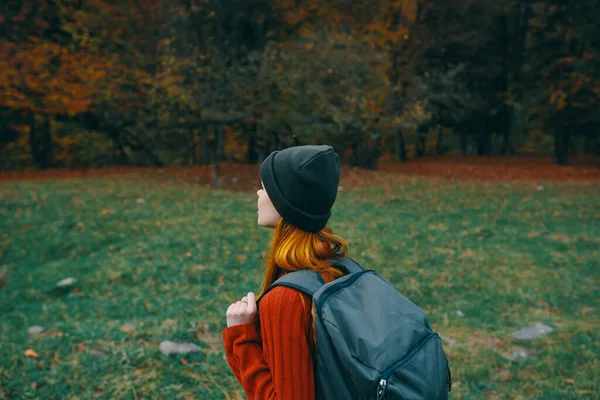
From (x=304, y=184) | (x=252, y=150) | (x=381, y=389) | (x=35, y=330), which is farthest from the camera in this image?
(x=252, y=150)

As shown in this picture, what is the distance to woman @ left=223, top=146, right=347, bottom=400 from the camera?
1.51 meters

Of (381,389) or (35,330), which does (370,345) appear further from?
(35,330)

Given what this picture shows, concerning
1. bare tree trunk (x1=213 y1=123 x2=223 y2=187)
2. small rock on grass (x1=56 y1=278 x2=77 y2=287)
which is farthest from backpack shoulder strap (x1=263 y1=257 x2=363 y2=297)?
bare tree trunk (x1=213 y1=123 x2=223 y2=187)

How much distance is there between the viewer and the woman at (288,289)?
4.96 ft

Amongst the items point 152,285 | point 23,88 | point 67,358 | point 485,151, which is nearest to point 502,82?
point 485,151

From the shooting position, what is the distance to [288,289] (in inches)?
60.8

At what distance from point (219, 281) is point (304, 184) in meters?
5.15

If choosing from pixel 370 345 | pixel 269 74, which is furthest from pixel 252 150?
pixel 370 345

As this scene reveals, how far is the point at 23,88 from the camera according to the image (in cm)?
1619

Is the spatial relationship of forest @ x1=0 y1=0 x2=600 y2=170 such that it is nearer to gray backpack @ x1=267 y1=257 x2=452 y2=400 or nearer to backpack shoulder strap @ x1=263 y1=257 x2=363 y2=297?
backpack shoulder strap @ x1=263 y1=257 x2=363 y2=297

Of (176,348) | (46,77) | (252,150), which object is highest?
(46,77)

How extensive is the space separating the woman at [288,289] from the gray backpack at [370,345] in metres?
0.07

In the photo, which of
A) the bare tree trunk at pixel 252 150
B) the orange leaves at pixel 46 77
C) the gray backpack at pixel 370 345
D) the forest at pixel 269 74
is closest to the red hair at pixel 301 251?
the gray backpack at pixel 370 345

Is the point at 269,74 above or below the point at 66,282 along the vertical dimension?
above
